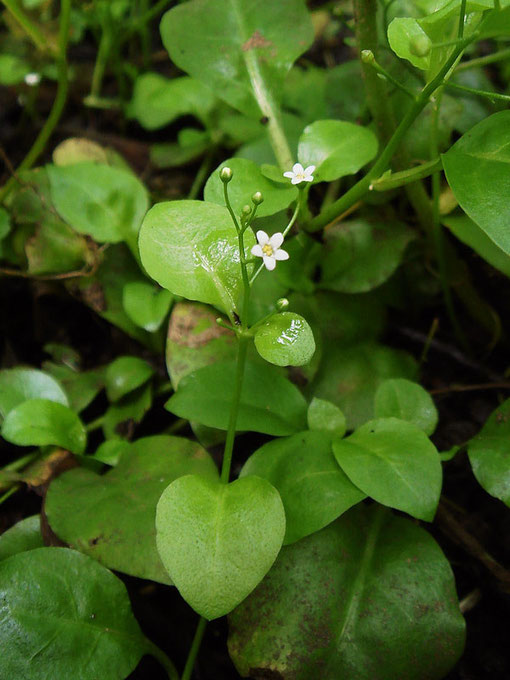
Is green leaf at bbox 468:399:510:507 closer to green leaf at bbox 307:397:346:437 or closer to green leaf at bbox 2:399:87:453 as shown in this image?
green leaf at bbox 307:397:346:437

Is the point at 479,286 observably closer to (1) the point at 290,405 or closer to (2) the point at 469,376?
(2) the point at 469,376

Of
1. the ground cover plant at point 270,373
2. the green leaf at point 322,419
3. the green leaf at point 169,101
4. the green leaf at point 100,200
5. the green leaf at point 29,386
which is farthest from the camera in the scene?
the green leaf at point 169,101

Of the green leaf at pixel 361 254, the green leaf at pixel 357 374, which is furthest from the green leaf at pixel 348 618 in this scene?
the green leaf at pixel 361 254

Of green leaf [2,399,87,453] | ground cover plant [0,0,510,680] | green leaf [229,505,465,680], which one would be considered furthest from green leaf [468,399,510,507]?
green leaf [2,399,87,453]

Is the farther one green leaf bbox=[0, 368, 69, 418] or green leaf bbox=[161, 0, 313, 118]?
green leaf bbox=[161, 0, 313, 118]

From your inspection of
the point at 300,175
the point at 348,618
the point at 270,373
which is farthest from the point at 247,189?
the point at 348,618

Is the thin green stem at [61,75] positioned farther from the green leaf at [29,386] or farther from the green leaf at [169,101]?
the green leaf at [29,386]

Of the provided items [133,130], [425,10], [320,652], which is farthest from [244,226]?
[133,130]
